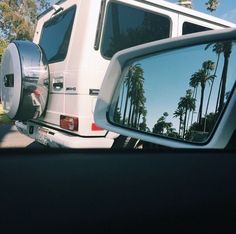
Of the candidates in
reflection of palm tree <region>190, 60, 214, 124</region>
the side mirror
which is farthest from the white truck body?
reflection of palm tree <region>190, 60, 214, 124</region>

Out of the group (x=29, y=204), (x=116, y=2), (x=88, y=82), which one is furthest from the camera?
(x=116, y=2)

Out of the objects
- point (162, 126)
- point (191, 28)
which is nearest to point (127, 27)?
point (191, 28)

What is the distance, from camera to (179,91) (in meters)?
2.29

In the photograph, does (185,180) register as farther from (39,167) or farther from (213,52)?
(213,52)

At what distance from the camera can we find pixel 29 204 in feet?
2.85

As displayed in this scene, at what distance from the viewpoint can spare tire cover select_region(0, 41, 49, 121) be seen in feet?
16.2

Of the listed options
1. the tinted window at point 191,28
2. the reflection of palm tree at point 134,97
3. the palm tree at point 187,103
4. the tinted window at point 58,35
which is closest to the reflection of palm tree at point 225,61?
the palm tree at point 187,103

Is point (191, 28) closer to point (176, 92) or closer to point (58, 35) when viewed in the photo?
point (58, 35)

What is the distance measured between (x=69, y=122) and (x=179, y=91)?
264 centimetres

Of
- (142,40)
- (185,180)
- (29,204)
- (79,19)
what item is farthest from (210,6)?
(29,204)

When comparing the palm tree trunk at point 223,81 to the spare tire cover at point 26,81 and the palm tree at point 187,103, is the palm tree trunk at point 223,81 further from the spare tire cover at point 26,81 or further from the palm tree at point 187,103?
the spare tire cover at point 26,81

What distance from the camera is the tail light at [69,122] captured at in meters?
4.66

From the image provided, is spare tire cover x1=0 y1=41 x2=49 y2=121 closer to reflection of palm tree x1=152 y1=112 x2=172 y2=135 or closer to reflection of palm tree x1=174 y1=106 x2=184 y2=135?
reflection of palm tree x1=152 y1=112 x2=172 y2=135

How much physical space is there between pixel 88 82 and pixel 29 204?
3733 millimetres
